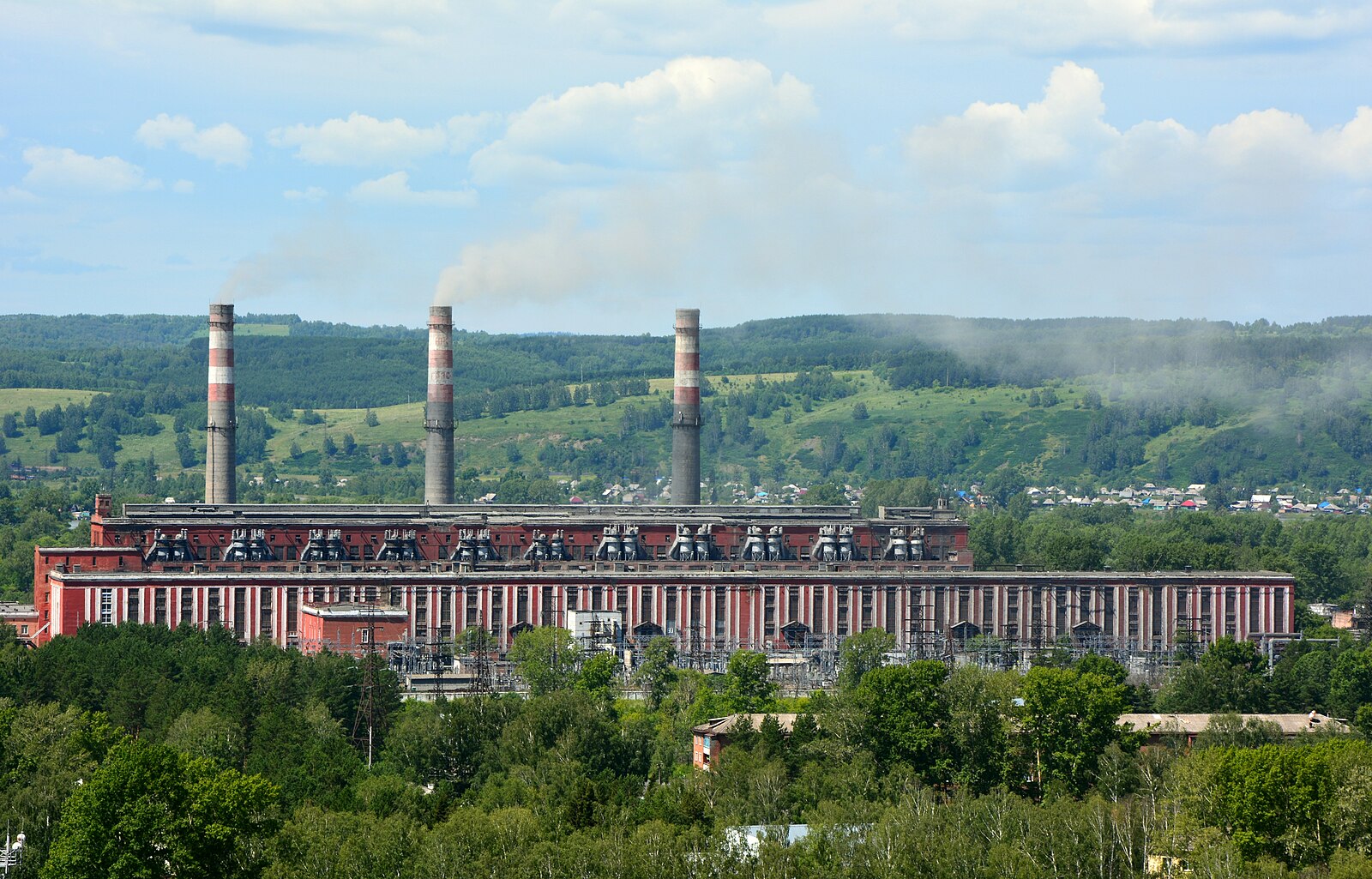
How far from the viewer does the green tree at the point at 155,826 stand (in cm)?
6091

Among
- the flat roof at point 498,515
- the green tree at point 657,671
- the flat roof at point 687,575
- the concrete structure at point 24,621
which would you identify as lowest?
the green tree at point 657,671

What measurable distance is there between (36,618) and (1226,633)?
5916 cm

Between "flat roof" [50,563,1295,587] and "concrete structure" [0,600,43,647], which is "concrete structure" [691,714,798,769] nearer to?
"flat roof" [50,563,1295,587]

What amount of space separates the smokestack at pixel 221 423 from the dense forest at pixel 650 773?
1208 inches

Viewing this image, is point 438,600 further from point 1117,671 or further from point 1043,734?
point 1043,734

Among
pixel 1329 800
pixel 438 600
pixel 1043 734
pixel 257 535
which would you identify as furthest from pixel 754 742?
pixel 257 535

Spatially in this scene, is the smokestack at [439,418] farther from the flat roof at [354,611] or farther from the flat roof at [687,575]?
the flat roof at [354,611]

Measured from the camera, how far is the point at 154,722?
84938mm

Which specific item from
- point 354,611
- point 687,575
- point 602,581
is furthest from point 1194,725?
point 354,611

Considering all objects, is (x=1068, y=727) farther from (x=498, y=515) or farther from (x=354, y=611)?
(x=498, y=515)

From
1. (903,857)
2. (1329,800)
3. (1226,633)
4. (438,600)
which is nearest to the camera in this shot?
(903,857)

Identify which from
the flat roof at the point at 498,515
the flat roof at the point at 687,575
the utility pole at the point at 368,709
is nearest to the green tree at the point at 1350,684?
the flat roof at the point at 687,575

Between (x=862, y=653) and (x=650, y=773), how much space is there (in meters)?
29.5

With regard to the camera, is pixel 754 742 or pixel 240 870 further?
pixel 754 742
